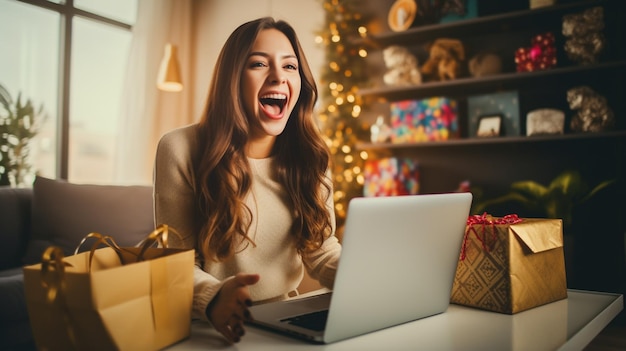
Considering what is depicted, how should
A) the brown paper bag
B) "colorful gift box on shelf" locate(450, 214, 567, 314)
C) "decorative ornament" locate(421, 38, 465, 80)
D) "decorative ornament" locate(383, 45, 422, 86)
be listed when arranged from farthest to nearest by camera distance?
"decorative ornament" locate(383, 45, 422, 86) → "decorative ornament" locate(421, 38, 465, 80) → "colorful gift box on shelf" locate(450, 214, 567, 314) → the brown paper bag

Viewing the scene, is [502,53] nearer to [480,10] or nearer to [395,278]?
[480,10]

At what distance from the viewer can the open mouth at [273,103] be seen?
1.08 m

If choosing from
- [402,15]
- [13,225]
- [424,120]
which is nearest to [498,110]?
[424,120]

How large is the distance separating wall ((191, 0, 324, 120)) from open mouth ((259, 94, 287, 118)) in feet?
9.35

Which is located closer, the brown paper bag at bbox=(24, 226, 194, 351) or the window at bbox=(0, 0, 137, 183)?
the brown paper bag at bbox=(24, 226, 194, 351)

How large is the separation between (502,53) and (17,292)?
3.02 m

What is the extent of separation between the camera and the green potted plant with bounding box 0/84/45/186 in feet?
11.0

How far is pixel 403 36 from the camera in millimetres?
3338

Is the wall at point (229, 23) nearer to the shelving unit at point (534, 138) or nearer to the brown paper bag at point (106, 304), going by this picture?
the shelving unit at point (534, 138)

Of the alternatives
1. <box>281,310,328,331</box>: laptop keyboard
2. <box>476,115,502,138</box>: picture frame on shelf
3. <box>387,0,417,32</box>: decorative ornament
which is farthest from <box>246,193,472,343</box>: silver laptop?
<box>387,0,417,32</box>: decorative ornament

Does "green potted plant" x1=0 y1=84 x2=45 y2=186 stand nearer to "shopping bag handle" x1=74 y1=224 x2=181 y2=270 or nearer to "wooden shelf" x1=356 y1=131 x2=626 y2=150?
"wooden shelf" x1=356 y1=131 x2=626 y2=150

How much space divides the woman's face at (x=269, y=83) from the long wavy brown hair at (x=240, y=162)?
2cm

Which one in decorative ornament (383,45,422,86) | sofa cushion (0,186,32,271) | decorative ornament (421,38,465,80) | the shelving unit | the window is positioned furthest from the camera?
the window

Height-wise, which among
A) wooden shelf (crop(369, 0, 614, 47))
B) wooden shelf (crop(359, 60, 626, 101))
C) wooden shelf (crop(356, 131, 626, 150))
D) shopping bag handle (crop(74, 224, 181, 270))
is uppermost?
wooden shelf (crop(369, 0, 614, 47))
